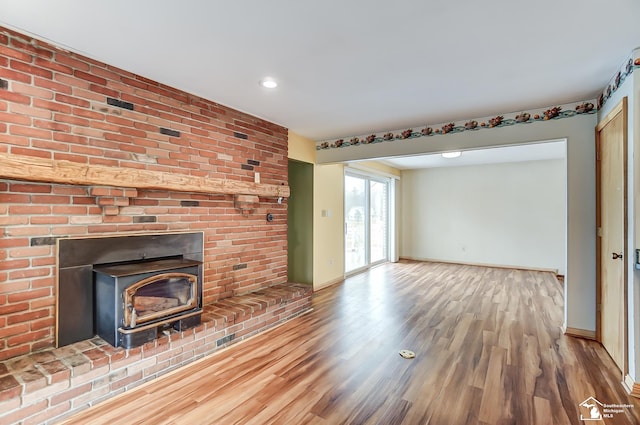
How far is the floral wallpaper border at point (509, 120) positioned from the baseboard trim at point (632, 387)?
2.19 meters

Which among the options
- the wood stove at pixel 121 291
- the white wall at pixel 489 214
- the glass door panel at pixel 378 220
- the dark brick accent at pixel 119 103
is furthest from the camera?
the glass door panel at pixel 378 220

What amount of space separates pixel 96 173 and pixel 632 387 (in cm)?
409

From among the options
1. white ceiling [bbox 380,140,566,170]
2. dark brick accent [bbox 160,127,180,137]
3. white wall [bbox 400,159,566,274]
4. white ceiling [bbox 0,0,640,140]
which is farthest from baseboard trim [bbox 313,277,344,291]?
white wall [bbox 400,159,566,274]

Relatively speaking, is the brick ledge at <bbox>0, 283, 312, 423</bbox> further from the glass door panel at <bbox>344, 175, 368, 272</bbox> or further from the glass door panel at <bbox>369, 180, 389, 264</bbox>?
the glass door panel at <bbox>369, 180, 389, 264</bbox>

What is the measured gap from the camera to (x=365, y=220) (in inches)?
265

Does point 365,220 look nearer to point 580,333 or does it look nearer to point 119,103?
point 580,333

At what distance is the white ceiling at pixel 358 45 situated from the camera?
177cm

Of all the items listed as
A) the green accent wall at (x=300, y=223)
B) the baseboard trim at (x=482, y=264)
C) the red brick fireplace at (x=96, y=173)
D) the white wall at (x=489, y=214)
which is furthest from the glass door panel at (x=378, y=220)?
the red brick fireplace at (x=96, y=173)

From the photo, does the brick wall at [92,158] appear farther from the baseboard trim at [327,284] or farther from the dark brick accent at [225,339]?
the baseboard trim at [327,284]

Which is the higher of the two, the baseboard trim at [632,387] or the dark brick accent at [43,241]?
the dark brick accent at [43,241]

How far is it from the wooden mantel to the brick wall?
10 cm

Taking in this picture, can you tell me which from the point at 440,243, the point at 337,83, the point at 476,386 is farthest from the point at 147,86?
the point at 440,243

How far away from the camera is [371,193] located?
7012 mm

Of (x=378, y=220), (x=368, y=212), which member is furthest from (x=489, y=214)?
(x=368, y=212)
